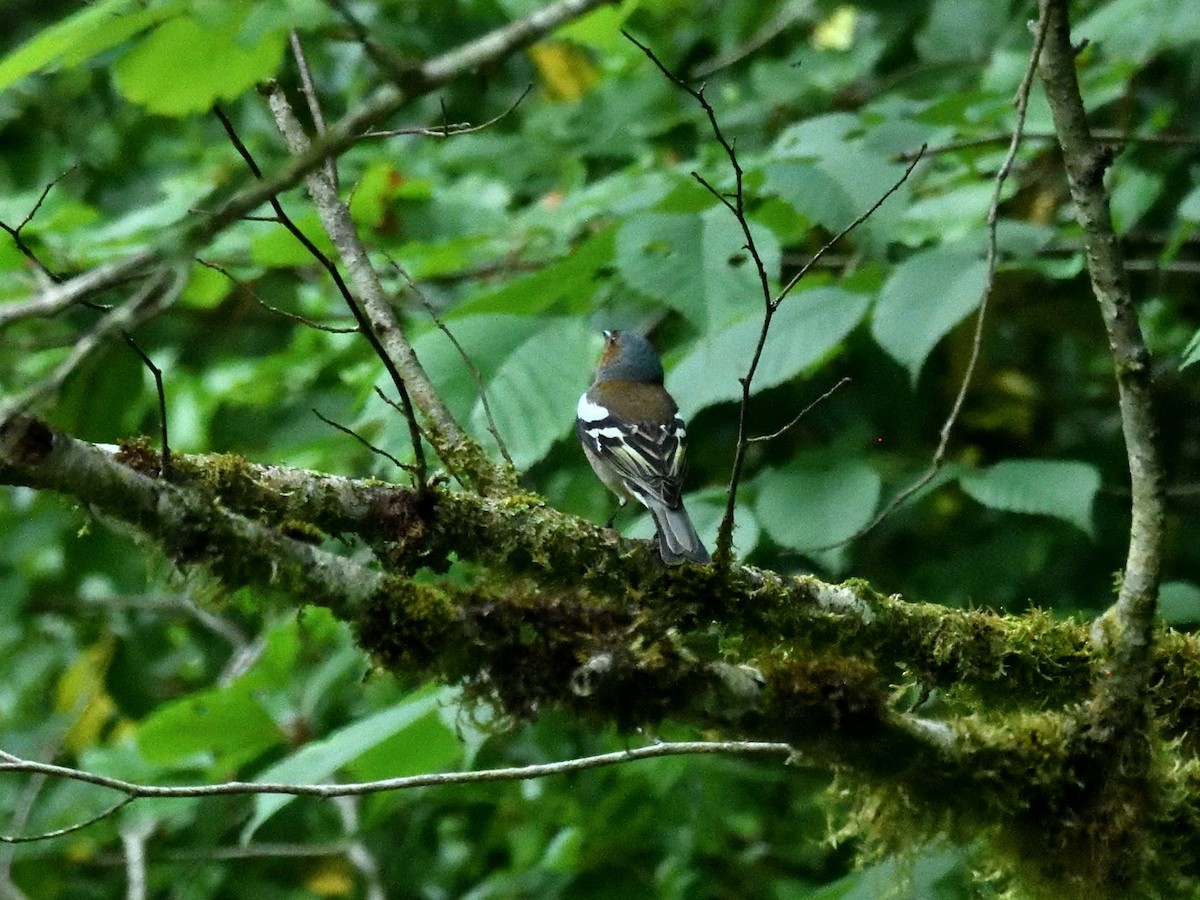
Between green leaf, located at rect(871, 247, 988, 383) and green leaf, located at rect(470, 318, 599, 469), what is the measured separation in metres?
0.79

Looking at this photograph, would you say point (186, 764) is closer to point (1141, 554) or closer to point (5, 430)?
point (5, 430)

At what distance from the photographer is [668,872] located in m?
4.86

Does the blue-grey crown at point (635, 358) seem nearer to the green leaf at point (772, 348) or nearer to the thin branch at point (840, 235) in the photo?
the green leaf at point (772, 348)

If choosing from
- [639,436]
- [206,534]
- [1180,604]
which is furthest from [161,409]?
[1180,604]

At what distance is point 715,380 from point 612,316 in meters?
1.37

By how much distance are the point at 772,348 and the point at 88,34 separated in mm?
2161

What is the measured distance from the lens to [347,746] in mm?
3125

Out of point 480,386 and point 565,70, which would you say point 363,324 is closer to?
point 480,386

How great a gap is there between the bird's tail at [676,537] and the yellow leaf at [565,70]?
4.30m

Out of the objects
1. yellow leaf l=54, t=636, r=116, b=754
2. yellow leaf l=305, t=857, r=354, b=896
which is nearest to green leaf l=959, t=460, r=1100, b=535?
yellow leaf l=305, t=857, r=354, b=896

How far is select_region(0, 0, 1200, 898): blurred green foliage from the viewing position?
3.51 meters

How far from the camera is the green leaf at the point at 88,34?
1.52 m

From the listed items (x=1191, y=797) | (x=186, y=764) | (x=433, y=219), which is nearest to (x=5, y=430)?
(x=1191, y=797)

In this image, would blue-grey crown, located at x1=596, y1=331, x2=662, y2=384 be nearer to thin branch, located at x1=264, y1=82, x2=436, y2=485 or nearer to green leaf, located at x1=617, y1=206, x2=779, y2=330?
green leaf, located at x1=617, y1=206, x2=779, y2=330
